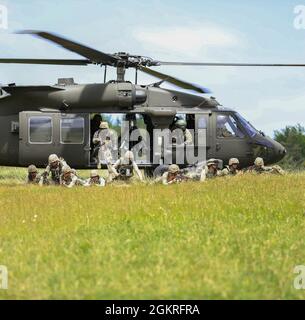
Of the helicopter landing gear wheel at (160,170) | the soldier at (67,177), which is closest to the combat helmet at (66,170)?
the soldier at (67,177)

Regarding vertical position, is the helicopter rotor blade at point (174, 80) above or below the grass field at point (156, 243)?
above

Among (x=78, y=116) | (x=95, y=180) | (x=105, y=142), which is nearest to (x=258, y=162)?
(x=105, y=142)

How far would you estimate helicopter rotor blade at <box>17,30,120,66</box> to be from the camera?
15.4m

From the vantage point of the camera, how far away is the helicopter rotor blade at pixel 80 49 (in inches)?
606

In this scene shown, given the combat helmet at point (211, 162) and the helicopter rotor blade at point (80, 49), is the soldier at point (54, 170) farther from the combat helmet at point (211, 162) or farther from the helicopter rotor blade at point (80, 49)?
the combat helmet at point (211, 162)

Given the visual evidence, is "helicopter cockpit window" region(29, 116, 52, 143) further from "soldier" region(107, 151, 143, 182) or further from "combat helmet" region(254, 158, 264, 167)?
"combat helmet" region(254, 158, 264, 167)

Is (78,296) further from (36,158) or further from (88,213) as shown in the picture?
(36,158)

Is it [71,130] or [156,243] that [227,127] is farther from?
[156,243]

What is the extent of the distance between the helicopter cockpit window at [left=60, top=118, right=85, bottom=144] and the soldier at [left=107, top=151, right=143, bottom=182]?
5.06ft

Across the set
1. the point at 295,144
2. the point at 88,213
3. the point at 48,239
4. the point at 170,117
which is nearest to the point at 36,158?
the point at 170,117

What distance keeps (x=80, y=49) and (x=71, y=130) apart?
3.67 m

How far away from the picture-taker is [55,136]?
20.2m

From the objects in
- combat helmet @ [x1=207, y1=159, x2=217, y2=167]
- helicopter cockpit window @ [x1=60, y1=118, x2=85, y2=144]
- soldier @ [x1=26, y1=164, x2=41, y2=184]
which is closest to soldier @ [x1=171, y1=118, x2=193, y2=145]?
combat helmet @ [x1=207, y1=159, x2=217, y2=167]

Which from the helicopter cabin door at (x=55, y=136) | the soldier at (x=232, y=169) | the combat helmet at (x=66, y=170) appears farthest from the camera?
the soldier at (x=232, y=169)
